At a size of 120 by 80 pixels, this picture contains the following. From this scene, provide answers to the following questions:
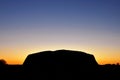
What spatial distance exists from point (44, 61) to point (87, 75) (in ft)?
5.80

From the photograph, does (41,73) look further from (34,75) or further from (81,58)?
(81,58)

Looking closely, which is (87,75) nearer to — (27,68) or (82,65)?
(82,65)

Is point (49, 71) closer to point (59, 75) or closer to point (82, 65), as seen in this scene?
point (59, 75)

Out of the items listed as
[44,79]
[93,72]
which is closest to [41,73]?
[44,79]

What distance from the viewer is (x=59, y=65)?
1193 centimetres

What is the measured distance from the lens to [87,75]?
1214cm

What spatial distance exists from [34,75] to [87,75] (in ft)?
6.78

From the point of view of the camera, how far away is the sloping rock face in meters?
11.8

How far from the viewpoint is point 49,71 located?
39.0ft

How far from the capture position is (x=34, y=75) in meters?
12.1

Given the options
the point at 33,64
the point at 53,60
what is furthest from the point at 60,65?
the point at 33,64

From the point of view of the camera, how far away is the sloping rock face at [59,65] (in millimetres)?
11820

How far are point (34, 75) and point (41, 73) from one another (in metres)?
0.32

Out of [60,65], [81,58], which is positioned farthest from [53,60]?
[81,58]
